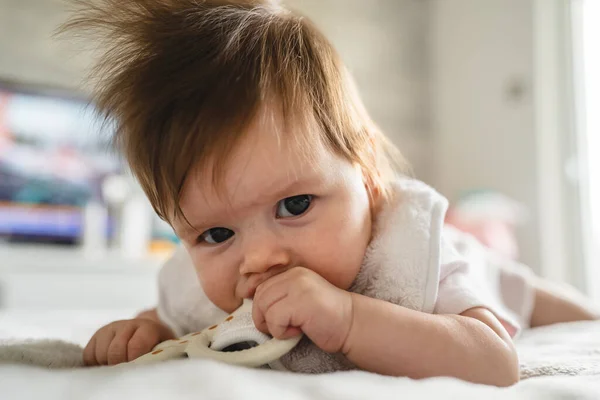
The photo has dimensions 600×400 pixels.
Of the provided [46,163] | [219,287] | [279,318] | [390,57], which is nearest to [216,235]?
[219,287]

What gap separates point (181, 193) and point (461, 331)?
0.34 m

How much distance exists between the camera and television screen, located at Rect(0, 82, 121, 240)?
2.61m

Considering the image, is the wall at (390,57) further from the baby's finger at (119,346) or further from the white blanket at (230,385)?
the white blanket at (230,385)

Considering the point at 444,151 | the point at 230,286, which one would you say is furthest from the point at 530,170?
the point at 230,286

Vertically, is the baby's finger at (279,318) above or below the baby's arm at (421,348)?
above

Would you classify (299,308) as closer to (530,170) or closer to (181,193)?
(181,193)

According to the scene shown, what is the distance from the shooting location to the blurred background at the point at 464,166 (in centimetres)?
245

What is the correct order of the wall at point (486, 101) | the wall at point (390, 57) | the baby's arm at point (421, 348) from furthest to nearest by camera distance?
the wall at point (390, 57) < the wall at point (486, 101) < the baby's arm at point (421, 348)

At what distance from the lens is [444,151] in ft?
11.1

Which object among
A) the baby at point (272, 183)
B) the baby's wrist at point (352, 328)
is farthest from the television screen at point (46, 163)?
the baby's wrist at point (352, 328)

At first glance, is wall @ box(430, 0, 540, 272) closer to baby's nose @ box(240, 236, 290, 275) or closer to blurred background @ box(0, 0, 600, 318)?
blurred background @ box(0, 0, 600, 318)

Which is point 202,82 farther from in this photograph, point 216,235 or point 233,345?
point 233,345

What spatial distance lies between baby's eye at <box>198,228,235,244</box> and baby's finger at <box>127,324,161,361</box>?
14 cm

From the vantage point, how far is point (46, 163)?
8.87 ft
